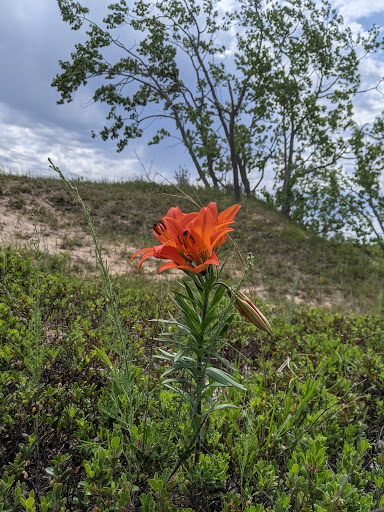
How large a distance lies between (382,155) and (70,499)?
653 inches

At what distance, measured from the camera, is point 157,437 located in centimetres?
159

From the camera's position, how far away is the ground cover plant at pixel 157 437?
1.47 m

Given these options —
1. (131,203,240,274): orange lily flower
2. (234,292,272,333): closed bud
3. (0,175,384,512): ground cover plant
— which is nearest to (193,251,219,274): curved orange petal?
(131,203,240,274): orange lily flower

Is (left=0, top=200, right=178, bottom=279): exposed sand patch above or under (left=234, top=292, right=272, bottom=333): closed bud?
under

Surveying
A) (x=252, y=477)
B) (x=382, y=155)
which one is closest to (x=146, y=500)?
(x=252, y=477)

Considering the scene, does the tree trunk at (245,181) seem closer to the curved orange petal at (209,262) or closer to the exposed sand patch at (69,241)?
A: the exposed sand patch at (69,241)

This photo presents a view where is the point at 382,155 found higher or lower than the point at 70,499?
higher

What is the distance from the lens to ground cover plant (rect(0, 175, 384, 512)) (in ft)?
4.82

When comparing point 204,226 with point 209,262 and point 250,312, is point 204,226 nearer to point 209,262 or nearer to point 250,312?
point 209,262

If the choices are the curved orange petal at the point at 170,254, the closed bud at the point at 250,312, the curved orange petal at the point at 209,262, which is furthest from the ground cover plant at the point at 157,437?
the curved orange petal at the point at 209,262

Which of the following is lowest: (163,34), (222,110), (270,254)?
(270,254)

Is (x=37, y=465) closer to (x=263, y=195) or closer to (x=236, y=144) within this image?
(x=236, y=144)

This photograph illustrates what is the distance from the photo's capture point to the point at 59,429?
1.88 m

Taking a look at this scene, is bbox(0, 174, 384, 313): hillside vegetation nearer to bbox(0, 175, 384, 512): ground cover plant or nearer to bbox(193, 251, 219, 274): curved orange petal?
bbox(0, 175, 384, 512): ground cover plant
